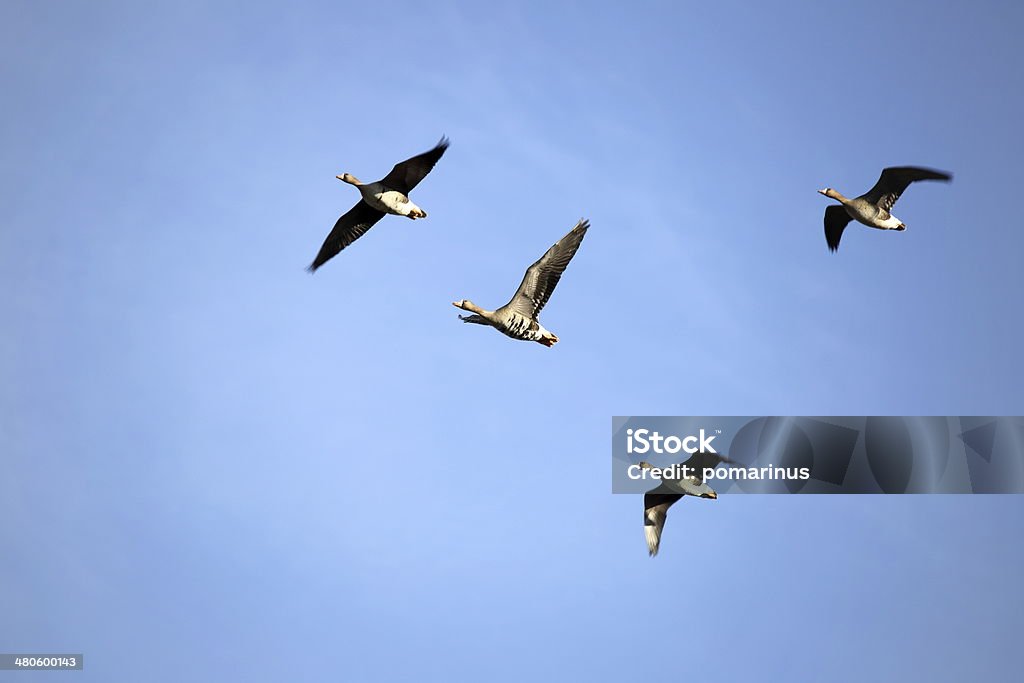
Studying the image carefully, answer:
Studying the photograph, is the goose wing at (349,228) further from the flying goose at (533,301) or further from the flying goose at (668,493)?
the flying goose at (668,493)

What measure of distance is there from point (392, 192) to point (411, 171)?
0.86 meters

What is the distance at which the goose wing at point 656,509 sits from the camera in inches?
2115

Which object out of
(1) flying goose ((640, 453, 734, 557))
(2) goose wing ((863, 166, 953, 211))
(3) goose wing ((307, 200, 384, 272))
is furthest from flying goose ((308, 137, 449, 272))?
(2) goose wing ((863, 166, 953, 211))

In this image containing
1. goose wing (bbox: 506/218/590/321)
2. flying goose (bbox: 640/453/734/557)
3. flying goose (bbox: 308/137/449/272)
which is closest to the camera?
goose wing (bbox: 506/218/590/321)

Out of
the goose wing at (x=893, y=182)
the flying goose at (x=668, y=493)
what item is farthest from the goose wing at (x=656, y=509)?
the goose wing at (x=893, y=182)

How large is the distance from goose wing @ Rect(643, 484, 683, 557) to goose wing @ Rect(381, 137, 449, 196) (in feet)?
40.3

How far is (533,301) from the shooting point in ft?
155

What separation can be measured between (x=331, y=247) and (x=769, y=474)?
1746 cm

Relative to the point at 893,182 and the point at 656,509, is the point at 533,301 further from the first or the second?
the point at 893,182

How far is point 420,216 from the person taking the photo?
5034 centimetres

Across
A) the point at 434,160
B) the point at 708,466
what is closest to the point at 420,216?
the point at 434,160

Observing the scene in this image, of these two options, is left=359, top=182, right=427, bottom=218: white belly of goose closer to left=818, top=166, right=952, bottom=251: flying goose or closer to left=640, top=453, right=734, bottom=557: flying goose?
left=640, top=453, right=734, bottom=557: flying goose

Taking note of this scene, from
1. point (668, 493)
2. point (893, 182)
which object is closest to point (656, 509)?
point (668, 493)

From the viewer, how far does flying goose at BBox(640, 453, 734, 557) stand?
52375mm
